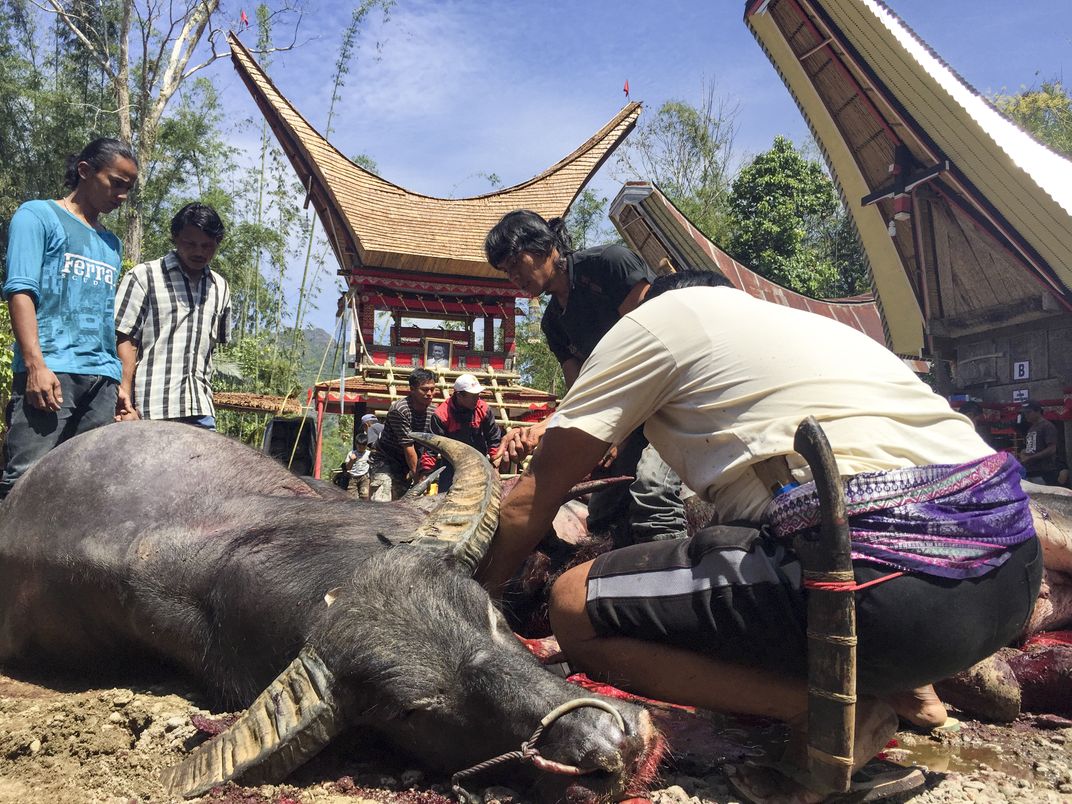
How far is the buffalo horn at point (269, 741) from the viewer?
1.89 m

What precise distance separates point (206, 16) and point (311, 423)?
15706 millimetres

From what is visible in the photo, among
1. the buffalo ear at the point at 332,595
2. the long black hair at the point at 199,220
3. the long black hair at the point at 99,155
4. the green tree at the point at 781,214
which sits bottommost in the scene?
the buffalo ear at the point at 332,595

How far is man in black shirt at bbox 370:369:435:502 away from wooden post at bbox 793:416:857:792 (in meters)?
5.67

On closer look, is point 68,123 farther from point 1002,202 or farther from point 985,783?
point 985,783

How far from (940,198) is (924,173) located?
56 centimetres

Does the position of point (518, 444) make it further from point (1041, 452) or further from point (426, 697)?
point (1041, 452)

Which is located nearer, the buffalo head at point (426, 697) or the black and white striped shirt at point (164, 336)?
the buffalo head at point (426, 697)

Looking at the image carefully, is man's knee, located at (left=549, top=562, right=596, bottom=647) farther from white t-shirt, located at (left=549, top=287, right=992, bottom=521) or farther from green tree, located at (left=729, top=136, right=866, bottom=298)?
green tree, located at (left=729, top=136, right=866, bottom=298)

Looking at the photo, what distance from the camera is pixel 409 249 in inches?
596

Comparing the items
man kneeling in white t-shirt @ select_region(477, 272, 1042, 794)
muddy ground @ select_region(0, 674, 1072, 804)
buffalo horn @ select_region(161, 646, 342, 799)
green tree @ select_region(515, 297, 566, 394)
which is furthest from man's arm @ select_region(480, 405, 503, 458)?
green tree @ select_region(515, 297, 566, 394)

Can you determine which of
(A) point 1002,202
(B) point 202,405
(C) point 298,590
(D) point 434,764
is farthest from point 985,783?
(A) point 1002,202

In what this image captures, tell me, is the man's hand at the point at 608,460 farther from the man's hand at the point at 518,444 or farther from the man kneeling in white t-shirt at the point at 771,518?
the man kneeling in white t-shirt at the point at 771,518

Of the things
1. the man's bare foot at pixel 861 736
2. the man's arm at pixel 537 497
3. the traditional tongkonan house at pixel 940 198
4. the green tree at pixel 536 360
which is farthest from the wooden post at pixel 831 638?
the green tree at pixel 536 360

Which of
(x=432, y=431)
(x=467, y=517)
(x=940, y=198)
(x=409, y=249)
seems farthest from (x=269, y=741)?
(x=409, y=249)
